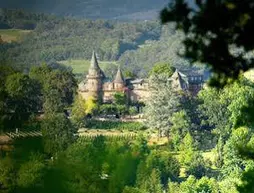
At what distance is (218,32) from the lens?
8.55m

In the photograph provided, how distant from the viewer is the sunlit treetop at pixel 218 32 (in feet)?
27.2

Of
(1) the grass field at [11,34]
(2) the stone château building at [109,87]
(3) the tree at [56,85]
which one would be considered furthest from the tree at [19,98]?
(1) the grass field at [11,34]

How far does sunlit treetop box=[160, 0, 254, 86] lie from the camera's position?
830 cm

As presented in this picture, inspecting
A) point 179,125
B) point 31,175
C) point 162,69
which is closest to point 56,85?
point 162,69

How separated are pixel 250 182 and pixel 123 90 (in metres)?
61.2

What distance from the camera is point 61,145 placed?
120 ft

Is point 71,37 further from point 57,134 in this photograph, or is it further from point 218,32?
point 218,32

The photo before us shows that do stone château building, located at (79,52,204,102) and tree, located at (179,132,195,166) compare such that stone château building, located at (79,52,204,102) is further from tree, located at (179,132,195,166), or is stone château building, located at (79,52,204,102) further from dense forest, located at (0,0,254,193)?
tree, located at (179,132,195,166)

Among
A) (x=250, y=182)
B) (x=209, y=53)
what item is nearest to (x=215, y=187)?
(x=250, y=182)

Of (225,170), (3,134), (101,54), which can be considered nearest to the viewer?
(225,170)

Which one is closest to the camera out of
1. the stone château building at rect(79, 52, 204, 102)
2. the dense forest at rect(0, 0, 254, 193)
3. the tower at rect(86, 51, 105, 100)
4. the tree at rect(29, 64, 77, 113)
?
the dense forest at rect(0, 0, 254, 193)

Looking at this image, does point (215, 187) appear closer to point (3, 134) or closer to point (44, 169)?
point (44, 169)

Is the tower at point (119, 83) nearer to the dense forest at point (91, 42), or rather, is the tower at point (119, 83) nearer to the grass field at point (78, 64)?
the dense forest at point (91, 42)

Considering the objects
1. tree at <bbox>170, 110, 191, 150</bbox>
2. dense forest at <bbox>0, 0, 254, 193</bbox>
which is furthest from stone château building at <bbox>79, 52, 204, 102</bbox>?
tree at <bbox>170, 110, 191, 150</bbox>
